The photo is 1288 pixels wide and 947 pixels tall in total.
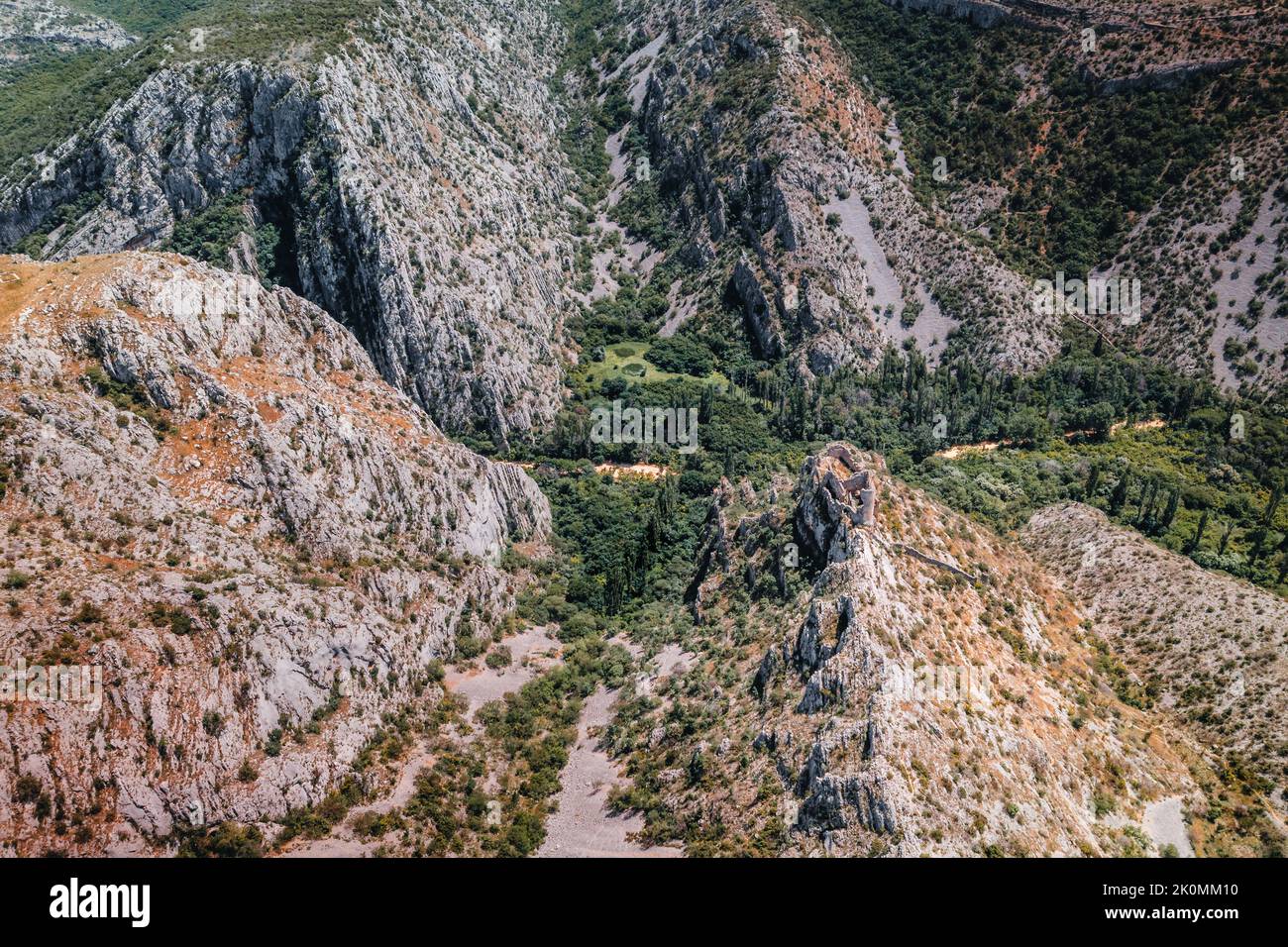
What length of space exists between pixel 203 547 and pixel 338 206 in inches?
3018

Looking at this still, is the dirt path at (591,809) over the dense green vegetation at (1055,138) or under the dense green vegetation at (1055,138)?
under

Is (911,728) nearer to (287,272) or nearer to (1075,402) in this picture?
(1075,402)

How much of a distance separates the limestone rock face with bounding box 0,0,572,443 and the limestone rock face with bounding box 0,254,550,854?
32167 mm

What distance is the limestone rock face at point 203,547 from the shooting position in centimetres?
6391

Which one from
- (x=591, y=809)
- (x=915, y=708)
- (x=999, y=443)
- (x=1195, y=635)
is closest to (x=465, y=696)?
(x=591, y=809)

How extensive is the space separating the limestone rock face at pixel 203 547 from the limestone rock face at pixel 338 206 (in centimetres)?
3217

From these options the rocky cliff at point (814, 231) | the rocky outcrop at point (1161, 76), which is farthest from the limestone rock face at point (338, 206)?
the rocky outcrop at point (1161, 76)

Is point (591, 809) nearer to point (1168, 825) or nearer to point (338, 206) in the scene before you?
point (1168, 825)

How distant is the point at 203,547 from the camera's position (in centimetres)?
7944

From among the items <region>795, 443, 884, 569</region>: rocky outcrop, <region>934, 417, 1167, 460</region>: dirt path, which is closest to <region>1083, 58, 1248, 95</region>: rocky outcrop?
<region>934, 417, 1167, 460</region>: dirt path

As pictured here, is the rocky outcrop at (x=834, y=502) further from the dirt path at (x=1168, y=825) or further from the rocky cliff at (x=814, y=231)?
the rocky cliff at (x=814, y=231)

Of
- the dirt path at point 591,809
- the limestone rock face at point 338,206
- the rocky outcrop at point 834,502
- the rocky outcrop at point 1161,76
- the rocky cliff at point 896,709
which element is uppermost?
the rocky outcrop at point 1161,76

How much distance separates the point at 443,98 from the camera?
170m

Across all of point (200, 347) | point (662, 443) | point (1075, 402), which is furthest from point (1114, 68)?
point (200, 347)
